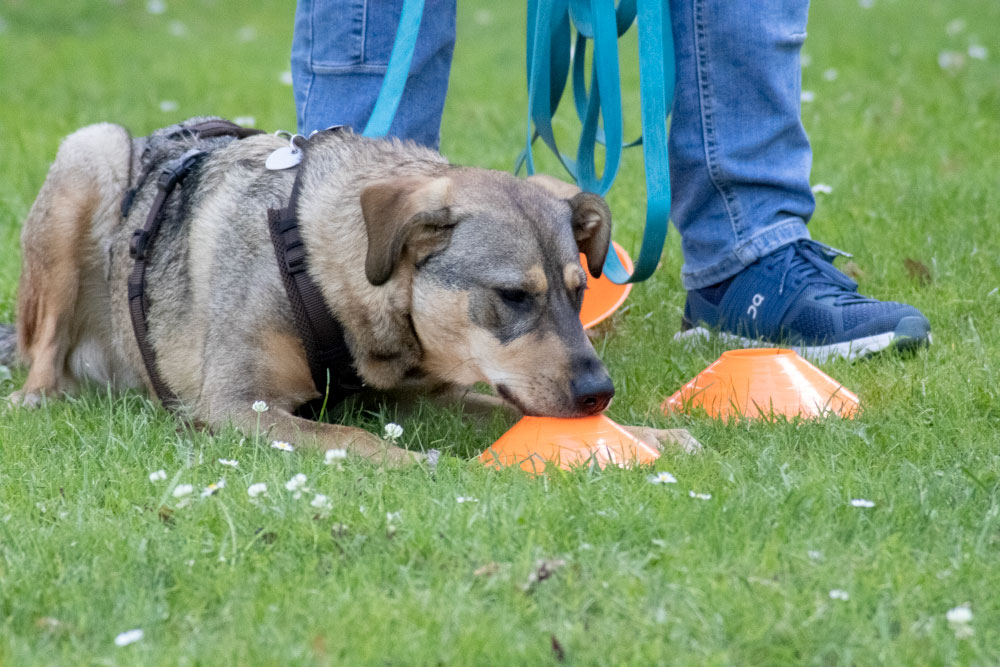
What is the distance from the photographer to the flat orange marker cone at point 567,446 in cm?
328

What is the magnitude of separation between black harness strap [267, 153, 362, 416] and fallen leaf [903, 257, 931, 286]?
9.15 feet

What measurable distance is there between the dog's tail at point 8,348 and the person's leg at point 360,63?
1.58 meters

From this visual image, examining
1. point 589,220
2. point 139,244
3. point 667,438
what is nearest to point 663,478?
point 667,438

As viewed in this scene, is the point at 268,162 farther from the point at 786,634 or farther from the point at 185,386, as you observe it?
the point at 786,634

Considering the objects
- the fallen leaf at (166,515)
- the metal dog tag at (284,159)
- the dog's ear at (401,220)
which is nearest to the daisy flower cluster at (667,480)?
the dog's ear at (401,220)

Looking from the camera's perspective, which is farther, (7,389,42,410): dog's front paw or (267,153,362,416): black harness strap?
(7,389,42,410): dog's front paw

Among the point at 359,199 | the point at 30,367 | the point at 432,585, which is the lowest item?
the point at 30,367

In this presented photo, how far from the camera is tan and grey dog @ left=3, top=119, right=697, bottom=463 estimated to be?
351 centimetres

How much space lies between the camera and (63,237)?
177 inches

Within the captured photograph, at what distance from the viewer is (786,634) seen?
91.1 inches

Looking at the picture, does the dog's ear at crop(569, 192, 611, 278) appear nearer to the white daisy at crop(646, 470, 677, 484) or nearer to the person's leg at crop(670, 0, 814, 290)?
the person's leg at crop(670, 0, 814, 290)

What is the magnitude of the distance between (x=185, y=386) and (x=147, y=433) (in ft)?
1.19

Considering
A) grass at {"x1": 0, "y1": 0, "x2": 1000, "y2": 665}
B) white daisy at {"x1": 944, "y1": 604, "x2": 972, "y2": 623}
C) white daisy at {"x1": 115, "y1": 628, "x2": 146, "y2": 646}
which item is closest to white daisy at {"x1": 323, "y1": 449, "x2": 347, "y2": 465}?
grass at {"x1": 0, "y1": 0, "x2": 1000, "y2": 665}

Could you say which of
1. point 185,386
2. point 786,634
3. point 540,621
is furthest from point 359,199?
point 786,634
